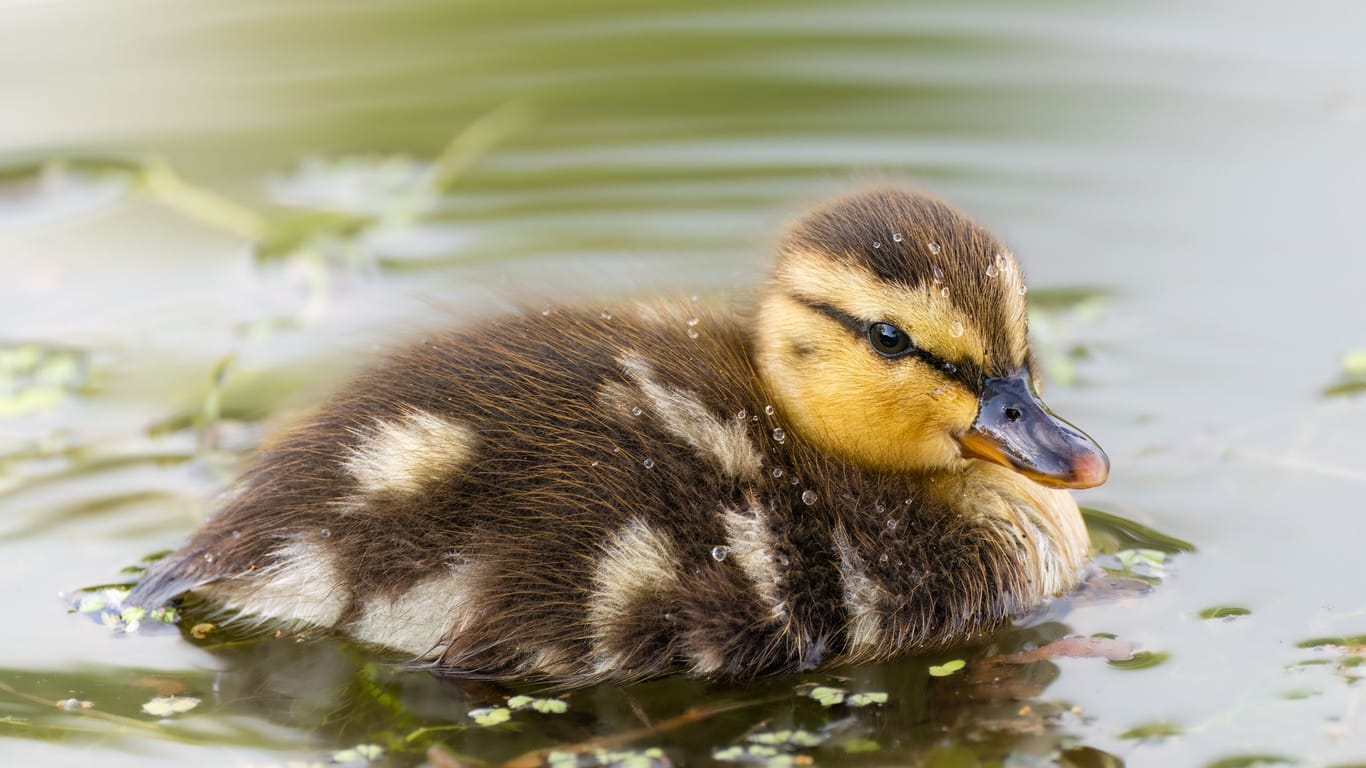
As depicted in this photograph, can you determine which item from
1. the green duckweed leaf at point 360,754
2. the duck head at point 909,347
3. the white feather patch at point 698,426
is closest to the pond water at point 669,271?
the green duckweed leaf at point 360,754

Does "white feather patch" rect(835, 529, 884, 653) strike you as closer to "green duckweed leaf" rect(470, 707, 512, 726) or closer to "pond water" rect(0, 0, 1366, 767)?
"pond water" rect(0, 0, 1366, 767)

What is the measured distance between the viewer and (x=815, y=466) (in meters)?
2.97

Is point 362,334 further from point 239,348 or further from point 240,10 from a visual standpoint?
point 240,10

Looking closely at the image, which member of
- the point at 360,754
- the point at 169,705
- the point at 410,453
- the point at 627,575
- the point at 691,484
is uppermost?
the point at 410,453

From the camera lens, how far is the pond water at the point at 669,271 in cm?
280

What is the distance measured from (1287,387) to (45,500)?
8.50 ft

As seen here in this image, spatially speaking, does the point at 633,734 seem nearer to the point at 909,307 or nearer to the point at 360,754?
the point at 360,754

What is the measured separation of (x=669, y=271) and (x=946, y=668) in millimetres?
1752

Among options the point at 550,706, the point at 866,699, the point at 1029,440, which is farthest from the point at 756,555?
the point at 1029,440

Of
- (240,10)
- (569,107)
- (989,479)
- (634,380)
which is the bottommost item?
(989,479)

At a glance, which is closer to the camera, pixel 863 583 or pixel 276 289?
pixel 863 583

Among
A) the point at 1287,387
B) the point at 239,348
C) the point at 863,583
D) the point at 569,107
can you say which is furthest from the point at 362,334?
the point at 1287,387

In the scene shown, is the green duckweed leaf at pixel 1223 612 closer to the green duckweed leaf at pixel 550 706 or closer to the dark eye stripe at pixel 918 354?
the dark eye stripe at pixel 918 354

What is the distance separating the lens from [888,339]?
2955 mm
